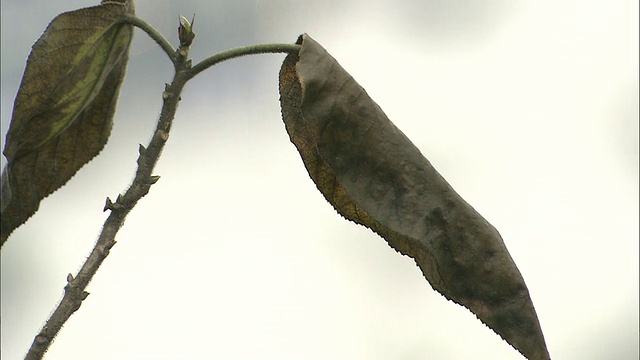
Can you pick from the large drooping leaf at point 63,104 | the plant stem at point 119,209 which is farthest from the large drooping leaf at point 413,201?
the large drooping leaf at point 63,104

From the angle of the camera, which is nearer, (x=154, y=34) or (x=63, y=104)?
(x=154, y=34)

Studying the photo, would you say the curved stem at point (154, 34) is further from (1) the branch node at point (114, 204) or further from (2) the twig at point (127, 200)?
(1) the branch node at point (114, 204)

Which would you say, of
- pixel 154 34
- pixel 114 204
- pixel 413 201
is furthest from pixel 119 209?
pixel 413 201

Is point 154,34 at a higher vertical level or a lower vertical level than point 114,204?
higher

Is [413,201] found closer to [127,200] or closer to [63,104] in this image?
[127,200]

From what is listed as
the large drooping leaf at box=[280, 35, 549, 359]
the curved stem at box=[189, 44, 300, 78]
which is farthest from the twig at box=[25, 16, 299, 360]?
the large drooping leaf at box=[280, 35, 549, 359]

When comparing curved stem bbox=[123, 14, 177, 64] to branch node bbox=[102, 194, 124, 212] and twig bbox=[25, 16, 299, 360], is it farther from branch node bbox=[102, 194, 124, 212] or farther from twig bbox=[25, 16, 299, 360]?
branch node bbox=[102, 194, 124, 212]
